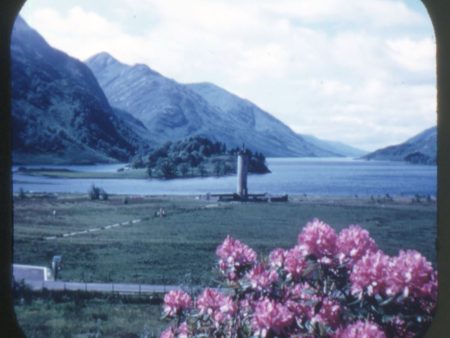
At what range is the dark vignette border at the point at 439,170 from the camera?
1944 millimetres

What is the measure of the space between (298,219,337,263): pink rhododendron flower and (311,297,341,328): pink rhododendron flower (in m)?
0.15

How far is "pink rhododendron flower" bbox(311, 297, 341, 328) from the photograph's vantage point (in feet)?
5.50

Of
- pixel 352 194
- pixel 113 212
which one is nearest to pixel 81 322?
pixel 113 212

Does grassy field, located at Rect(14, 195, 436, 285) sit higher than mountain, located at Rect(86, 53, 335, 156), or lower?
→ lower

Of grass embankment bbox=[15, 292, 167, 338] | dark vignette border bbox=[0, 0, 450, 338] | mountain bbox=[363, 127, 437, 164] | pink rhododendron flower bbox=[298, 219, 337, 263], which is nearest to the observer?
pink rhododendron flower bbox=[298, 219, 337, 263]

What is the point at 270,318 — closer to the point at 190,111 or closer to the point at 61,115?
the point at 190,111

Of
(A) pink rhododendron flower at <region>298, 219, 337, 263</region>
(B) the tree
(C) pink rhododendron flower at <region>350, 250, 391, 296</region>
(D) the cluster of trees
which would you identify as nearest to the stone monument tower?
(D) the cluster of trees

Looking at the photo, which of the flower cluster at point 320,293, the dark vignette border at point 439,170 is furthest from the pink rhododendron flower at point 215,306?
the dark vignette border at point 439,170

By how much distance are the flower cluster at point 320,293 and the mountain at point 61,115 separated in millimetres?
887

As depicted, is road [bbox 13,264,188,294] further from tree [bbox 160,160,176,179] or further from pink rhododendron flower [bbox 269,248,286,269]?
pink rhododendron flower [bbox 269,248,286,269]

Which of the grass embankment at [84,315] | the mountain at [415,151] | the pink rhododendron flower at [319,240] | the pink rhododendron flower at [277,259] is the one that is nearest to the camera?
the pink rhododendron flower at [319,240]

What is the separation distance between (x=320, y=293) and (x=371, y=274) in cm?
22

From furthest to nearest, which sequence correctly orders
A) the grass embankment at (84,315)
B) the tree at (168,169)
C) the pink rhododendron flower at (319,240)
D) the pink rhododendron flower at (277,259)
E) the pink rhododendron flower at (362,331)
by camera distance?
the tree at (168,169)
the grass embankment at (84,315)
the pink rhododendron flower at (277,259)
the pink rhododendron flower at (319,240)
the pink rhododendron flower at (362,331)

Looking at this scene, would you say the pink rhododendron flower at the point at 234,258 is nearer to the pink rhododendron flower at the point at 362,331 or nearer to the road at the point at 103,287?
the pink rhododendron flower at the point at 362,331
